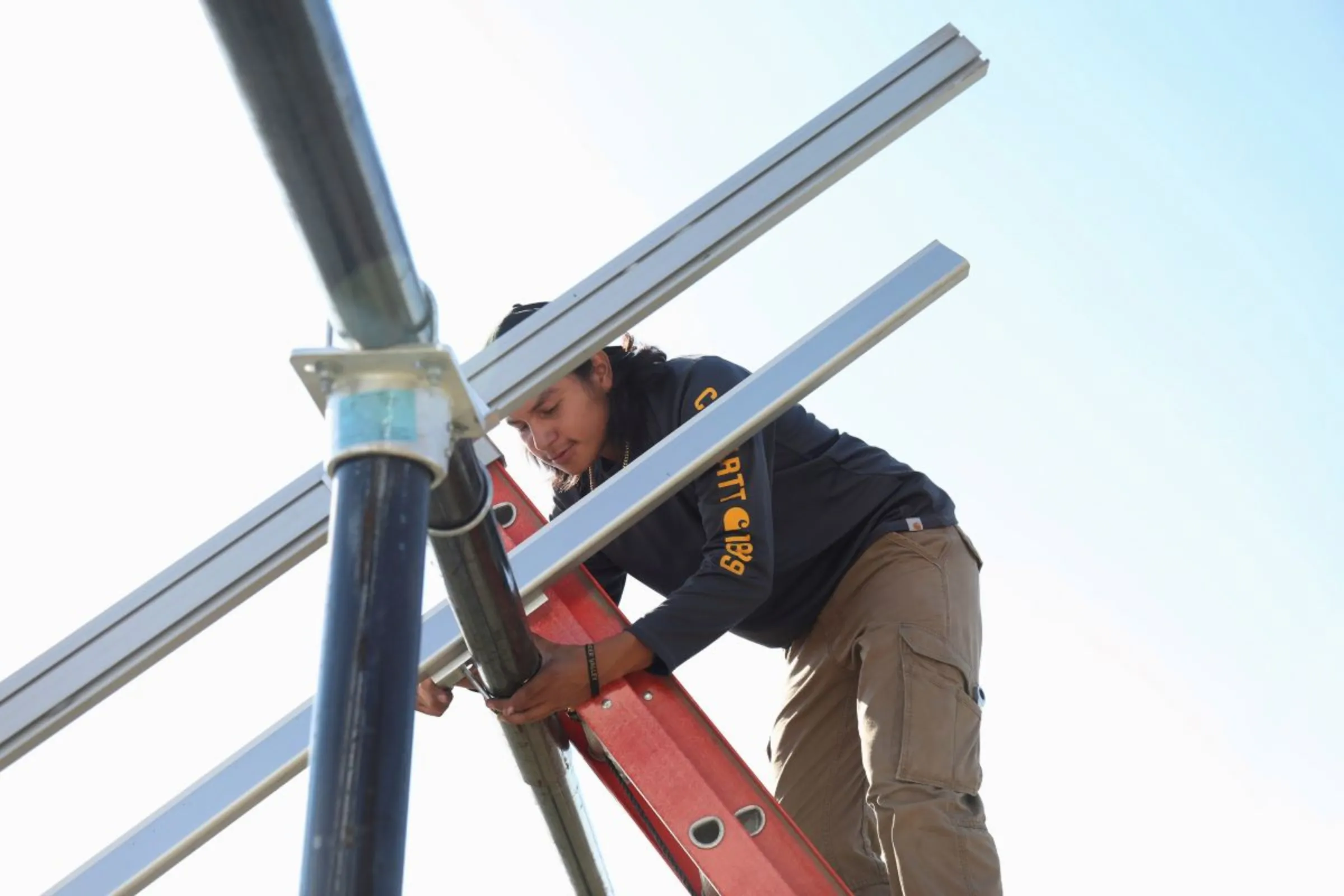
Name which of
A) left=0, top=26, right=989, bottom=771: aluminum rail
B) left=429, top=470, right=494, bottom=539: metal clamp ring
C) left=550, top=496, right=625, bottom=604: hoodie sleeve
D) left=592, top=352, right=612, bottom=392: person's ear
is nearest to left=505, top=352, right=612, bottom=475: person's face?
left=592, top=352, right=612, bottom=392: person's ear

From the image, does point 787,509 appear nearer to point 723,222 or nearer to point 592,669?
point 592,669

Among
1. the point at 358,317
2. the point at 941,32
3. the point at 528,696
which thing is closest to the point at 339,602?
the point at 358,317

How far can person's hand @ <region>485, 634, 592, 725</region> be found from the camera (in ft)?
7.25

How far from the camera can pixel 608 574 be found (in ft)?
10.8

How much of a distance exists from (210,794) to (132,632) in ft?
0.74

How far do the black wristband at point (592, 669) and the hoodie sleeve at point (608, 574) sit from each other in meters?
0.83

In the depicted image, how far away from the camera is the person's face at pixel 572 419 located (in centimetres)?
306

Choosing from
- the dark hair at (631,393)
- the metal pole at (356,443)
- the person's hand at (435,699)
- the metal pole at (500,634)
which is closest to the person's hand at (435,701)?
the person's hand at (435,699)

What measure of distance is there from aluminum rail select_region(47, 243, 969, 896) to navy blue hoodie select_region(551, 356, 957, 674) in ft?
2.49

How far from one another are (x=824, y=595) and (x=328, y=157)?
88.1 inches

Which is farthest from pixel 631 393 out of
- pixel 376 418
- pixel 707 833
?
pixel 376 418

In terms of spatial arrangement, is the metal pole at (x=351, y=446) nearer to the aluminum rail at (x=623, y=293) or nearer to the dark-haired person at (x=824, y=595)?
the aluminum rail at (x=623, y=293)

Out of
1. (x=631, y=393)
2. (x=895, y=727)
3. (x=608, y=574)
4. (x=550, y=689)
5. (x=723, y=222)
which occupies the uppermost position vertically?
(x=631, y=393)

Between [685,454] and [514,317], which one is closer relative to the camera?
[685,454]
